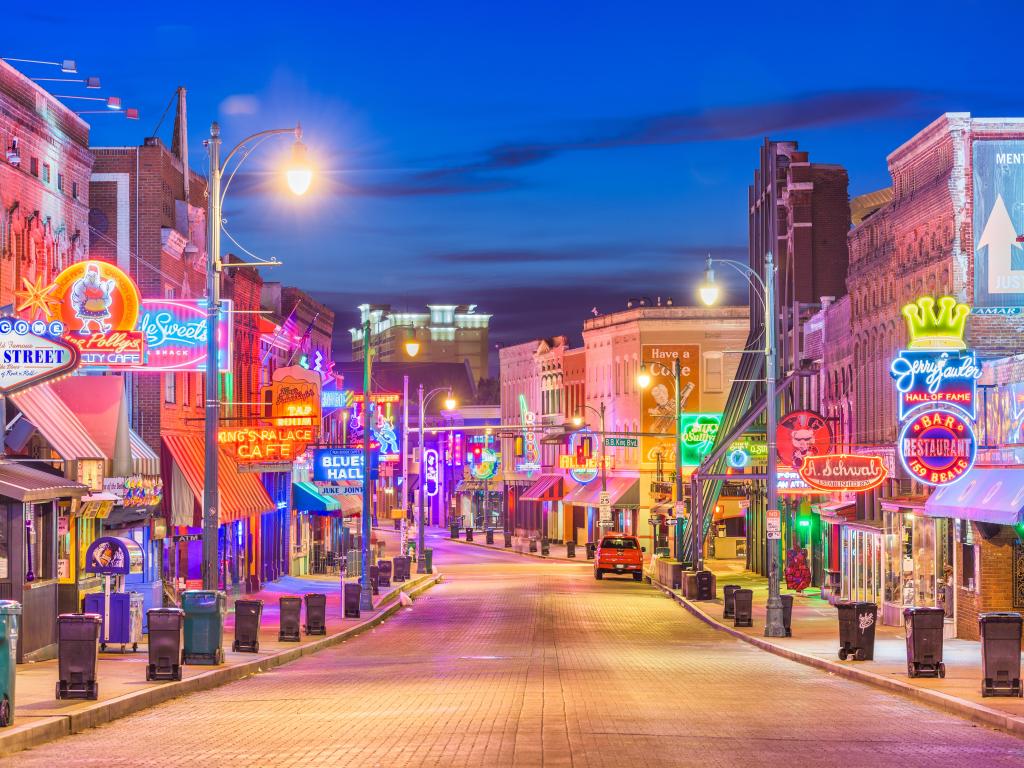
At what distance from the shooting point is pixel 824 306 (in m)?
53.0

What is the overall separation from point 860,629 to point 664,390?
6385 centimetres

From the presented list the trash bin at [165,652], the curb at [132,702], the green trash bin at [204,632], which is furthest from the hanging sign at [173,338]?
the trash bin at [165,652]

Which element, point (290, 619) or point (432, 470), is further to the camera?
point (432, 470)

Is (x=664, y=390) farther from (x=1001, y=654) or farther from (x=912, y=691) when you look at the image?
(x=1001, y=654)

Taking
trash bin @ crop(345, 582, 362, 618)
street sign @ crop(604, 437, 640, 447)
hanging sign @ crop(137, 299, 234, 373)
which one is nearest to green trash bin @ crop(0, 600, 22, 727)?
hanging sign @ crop(137, 299, 234, 373)

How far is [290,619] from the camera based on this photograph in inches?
1273

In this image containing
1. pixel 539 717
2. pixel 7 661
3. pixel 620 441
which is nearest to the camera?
pixel 7 661

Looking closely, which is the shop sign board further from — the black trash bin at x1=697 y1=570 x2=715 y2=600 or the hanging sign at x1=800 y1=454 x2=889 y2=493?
the black trash bin at x1=697 y1=570 x2=715 y2=600

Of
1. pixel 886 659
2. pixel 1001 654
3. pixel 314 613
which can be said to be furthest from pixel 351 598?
pixel 1001 654

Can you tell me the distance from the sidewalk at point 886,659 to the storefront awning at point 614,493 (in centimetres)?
4103

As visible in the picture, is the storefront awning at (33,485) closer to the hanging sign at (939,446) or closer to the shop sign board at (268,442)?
the shop sign board at (268,442)

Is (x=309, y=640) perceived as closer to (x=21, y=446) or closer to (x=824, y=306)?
(x=21, y=446)

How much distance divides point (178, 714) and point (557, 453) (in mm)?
87331

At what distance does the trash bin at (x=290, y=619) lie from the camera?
32.3m
